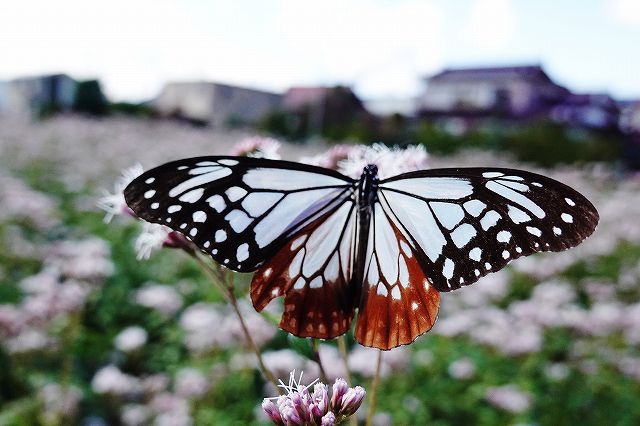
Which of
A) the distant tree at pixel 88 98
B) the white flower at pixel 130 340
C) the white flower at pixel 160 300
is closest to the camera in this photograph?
the white flower at pixel 130 340

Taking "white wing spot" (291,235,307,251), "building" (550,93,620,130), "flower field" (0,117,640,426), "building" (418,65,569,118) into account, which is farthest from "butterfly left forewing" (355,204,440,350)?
"building" (418,65,569,118)

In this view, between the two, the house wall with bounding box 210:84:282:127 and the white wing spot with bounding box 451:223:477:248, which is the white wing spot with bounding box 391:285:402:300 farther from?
the house wall with bounding box 210:84:282:127

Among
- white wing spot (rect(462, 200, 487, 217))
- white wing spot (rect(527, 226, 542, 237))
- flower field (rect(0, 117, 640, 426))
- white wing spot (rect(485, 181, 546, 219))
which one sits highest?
white wing spot (rect(485, 181, 546, 219))

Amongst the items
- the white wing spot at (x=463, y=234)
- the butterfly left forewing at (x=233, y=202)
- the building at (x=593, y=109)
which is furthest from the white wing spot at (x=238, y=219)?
the building at (x=593, y=109)

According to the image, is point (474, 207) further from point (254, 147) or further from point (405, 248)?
point (254, 147)

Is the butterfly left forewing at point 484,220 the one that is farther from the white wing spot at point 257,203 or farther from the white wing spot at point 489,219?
the white wing spot at point 257,203

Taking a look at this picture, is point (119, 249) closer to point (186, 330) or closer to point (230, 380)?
point (186, 330)
